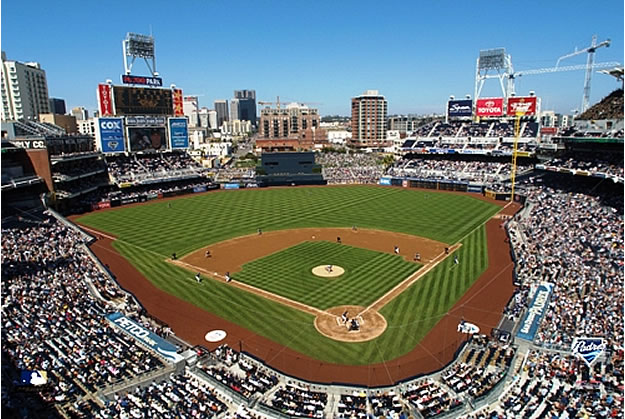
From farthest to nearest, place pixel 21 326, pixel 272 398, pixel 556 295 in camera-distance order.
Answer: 1. pixel 556 295
2. pixel 21 326
3. pixel 272 398

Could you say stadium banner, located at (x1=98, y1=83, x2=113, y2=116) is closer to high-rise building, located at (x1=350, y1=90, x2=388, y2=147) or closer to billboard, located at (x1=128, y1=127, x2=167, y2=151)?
billboard, located at (x1=128, y1=127, x2=167, y2=151)

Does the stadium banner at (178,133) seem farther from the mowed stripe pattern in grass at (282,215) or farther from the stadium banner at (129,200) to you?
the stadium banner at (129,200)

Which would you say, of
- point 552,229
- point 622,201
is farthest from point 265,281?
point 622,201

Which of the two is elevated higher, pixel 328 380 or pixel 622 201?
pixel 622 201

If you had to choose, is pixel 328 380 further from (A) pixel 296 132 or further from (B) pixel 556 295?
(A) pixel 296 132

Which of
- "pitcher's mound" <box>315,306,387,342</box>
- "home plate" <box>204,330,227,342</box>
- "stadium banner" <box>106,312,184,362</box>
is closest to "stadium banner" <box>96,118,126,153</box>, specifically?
"stadium banner" <box>106,312,184,362</box>

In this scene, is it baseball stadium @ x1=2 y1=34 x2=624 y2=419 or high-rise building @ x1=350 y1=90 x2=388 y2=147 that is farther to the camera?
high-rise building @ x1=350 y1=90 x2=388 y2=147
